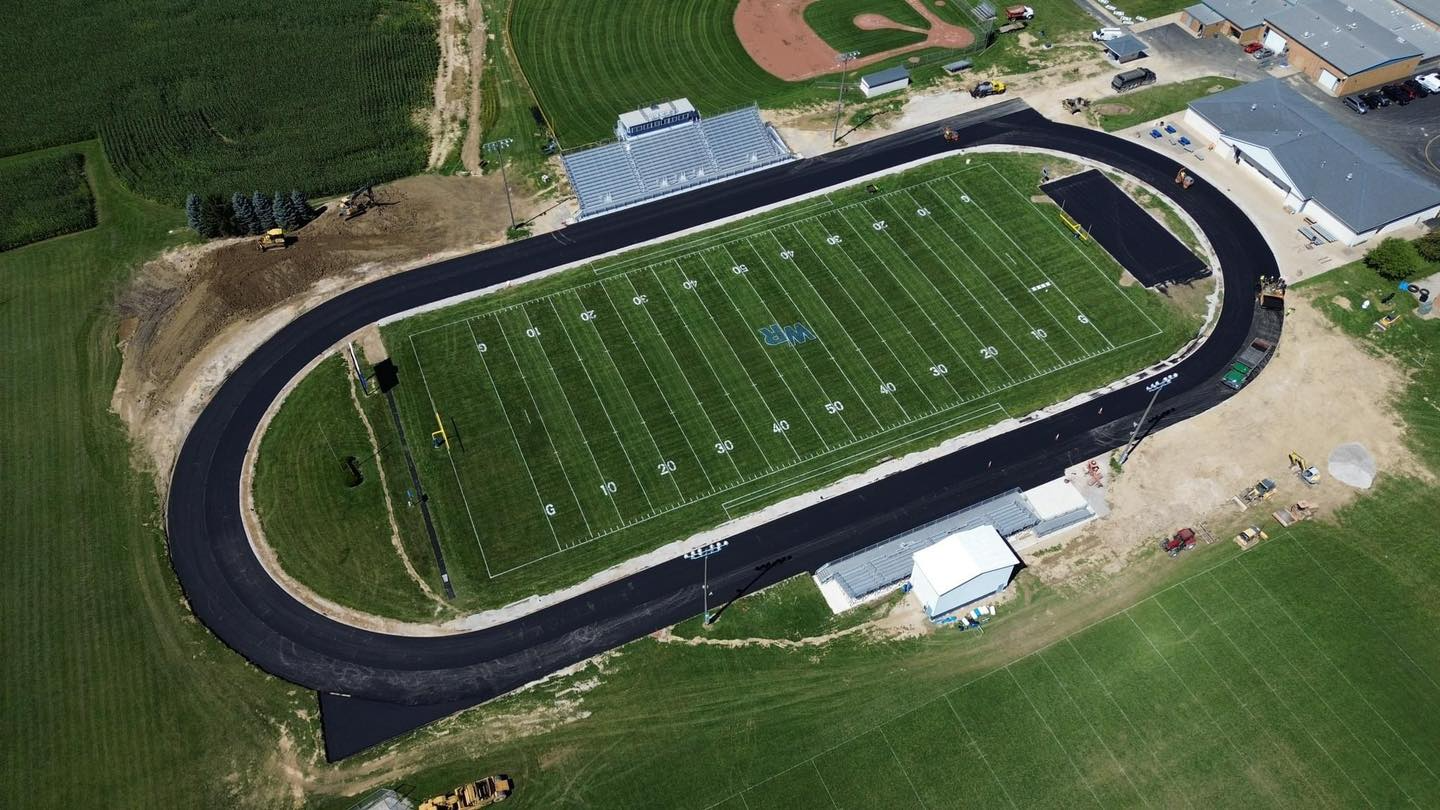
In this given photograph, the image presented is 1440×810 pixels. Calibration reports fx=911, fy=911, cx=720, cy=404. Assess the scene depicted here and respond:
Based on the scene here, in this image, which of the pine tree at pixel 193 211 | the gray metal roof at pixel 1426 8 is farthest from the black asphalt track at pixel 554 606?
the gray metal roof at pixel 1426 8

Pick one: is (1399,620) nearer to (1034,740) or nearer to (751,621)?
(1034,740)

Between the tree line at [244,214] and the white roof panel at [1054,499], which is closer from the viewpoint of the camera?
the white roof panel at [1054,499]

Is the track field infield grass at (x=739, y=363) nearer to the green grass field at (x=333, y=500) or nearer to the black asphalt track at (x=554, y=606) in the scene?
the green grass field at (x=333, y=500)

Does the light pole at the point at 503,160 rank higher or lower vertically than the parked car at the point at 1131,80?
lower

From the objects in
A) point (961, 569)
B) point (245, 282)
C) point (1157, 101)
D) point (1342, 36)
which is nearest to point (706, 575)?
point (961, 569)

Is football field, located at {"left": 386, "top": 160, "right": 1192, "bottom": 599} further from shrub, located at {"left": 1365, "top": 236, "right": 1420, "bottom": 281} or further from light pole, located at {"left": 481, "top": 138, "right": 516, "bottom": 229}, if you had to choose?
shrub, located at {"left": 1365, "top": 236, "right": 1420, "bottom": 281}

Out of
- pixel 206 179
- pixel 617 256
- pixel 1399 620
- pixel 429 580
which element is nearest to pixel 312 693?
pixel 429 580

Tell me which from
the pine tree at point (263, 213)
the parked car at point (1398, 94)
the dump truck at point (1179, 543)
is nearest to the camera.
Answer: the dump truck at point (1179, 543)

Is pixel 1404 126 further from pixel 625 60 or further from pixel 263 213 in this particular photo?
pixel 263 213
